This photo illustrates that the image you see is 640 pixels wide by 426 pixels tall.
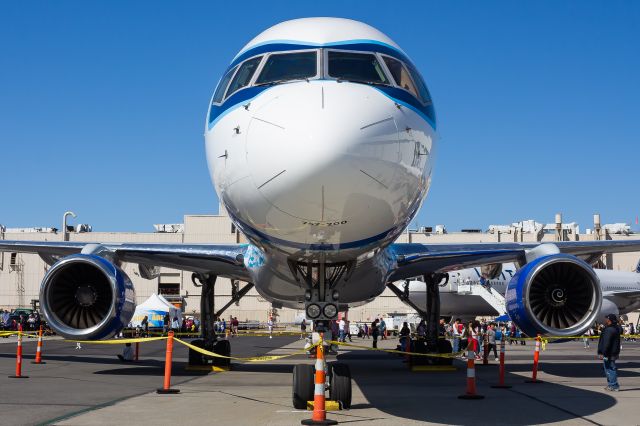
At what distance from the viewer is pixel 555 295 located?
42.7ft

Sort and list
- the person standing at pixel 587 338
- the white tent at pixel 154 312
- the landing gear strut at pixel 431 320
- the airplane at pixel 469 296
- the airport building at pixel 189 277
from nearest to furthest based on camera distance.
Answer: the person standing at pixel 587 338
the landing gear strut at pixel 431 320
the white tent at pixel 154 312
the airplane at pixel 469 296
the airport building at pixel 189 277

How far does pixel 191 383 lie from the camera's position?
14.1 meters

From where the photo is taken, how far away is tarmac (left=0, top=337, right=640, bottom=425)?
30.8ft

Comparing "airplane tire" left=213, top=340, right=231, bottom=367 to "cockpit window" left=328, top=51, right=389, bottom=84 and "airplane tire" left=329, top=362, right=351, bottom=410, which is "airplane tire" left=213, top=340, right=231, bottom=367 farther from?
"cockpit window" left=328, top=51, right=389, bottom=84

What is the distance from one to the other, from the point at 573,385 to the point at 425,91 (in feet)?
25.1

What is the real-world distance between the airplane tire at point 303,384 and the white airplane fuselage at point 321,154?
64.1 inches

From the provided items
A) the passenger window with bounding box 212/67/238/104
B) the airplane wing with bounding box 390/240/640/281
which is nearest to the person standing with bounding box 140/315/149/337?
the airplane wing with bounding box 390/240/640/281

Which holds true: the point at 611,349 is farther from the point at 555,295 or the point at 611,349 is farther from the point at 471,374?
the point at 471,374

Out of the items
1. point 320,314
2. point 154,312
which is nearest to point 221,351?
point 320,314

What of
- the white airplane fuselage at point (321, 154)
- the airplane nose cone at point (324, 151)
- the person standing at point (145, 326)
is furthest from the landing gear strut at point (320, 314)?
the person standing at point (145, 326)

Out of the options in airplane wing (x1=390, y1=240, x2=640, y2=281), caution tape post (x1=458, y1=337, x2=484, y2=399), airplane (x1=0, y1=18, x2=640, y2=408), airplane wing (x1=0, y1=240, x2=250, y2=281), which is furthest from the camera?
airplane wing (x1=0, y1=240, x2=250, y2=281)

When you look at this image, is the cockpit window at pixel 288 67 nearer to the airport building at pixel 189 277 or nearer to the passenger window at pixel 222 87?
the passenger window at pixel 222 87

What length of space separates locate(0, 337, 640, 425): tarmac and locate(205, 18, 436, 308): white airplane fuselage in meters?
2.25

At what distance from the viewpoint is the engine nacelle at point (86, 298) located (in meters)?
13.6
